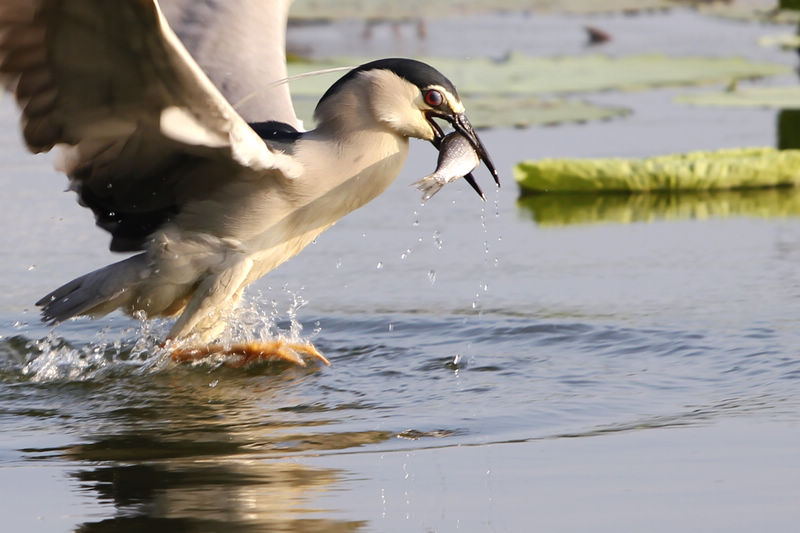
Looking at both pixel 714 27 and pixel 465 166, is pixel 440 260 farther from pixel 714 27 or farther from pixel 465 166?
pixel 714 27

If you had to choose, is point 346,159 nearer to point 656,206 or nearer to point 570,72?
point 656,206

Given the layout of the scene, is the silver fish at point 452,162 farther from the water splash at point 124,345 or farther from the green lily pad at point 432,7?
the green lily pad at point 432,7

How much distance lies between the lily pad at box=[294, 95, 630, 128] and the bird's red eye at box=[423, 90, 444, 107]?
333 centimetres

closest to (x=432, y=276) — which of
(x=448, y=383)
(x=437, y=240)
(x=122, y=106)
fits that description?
(x=437, y=240)

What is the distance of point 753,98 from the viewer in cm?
792

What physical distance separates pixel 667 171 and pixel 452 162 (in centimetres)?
243

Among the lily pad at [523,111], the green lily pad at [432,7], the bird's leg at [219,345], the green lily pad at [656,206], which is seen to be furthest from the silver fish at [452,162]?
the green lily pad at [432,7]

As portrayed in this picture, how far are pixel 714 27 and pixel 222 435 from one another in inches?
395

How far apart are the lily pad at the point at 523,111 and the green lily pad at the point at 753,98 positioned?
16.3 inches

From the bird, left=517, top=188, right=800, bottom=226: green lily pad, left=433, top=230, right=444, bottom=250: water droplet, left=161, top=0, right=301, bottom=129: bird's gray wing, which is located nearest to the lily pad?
left=517, top=188, right=800, bottom=226: green lily pad

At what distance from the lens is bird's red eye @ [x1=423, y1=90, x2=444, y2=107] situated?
13.8 ft

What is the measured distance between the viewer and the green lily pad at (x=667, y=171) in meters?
6.27

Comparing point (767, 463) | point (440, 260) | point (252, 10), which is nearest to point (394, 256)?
point (440, 260)

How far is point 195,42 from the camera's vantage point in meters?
5.06
